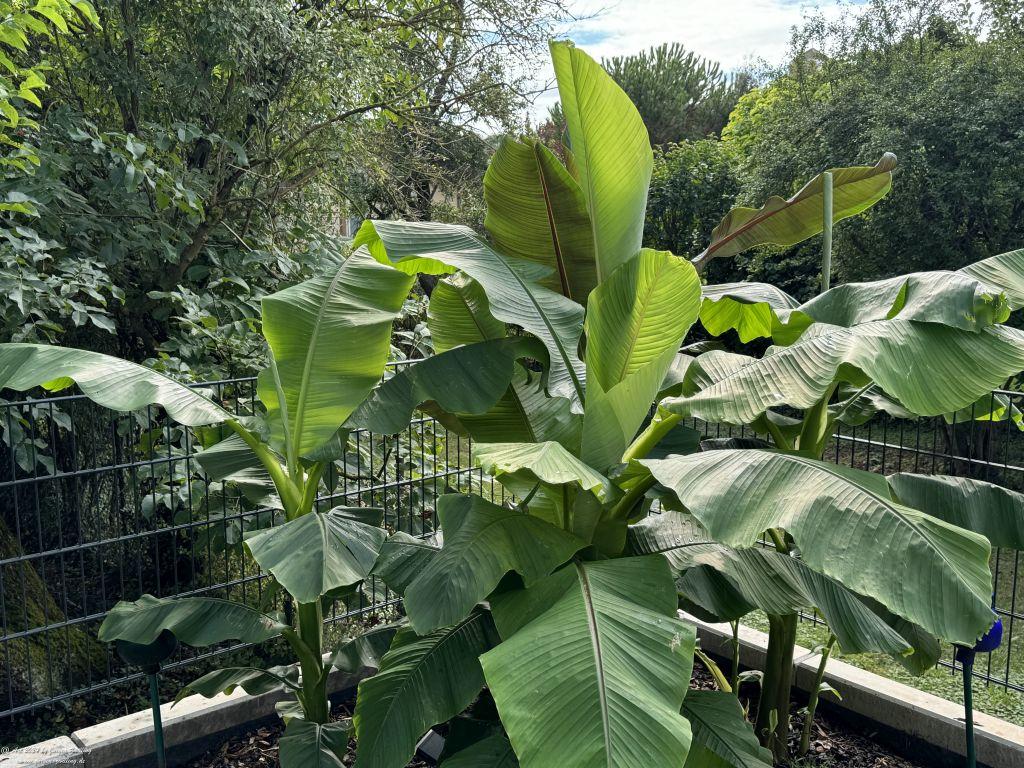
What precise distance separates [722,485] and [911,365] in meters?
0.64

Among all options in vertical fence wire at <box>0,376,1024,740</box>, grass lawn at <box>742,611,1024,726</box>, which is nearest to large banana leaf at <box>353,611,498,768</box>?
vertical fence wire at <box>0,376,1024,740</box>

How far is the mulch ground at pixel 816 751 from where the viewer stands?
3.24 metres

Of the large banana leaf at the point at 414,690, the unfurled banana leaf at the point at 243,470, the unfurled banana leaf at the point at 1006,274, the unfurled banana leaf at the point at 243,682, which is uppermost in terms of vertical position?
the unfurled banana leaf at the point at 1006,274

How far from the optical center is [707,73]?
24750 millimetres

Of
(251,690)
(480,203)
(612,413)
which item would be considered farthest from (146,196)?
(480,203)

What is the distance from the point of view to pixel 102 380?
255cm

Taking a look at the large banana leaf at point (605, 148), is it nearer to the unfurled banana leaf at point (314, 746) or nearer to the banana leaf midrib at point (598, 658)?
the banana leaf midrib at point (598, 658)

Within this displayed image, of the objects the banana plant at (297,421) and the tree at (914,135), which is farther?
the tree at (914,135)

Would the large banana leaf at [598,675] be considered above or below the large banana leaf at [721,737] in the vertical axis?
above

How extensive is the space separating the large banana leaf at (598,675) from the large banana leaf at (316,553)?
49cm

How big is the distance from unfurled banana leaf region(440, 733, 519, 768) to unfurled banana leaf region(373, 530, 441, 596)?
523mm

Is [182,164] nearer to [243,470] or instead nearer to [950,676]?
[243,470]

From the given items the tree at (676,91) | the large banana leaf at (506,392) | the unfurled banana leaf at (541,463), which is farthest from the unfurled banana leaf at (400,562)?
the tree at (676,91)

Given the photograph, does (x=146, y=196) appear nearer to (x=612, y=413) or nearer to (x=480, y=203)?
(x=612, y=413)
